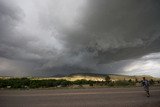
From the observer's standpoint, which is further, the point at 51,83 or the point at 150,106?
the point at 51,83

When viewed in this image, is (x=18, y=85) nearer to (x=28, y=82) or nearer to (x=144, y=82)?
(x=28, y=82)

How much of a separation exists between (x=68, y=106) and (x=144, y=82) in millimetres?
14403

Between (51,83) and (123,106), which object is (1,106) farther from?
(51,83)

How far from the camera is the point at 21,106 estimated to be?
2103 cm

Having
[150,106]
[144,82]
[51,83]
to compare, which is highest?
[51,83]

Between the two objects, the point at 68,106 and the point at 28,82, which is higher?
the point at 28,82

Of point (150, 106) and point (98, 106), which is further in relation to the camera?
point (98, 106)

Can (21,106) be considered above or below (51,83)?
below

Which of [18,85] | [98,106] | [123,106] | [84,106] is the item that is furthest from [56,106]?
[18,85]

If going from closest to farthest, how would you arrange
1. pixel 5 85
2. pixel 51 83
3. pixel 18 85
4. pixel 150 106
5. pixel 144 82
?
1. pixel 150 106
2. pixel 144 82
3. pixel 18 85
4. pixel 5 85
5. pixel 51 83

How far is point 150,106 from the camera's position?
59.8 feet

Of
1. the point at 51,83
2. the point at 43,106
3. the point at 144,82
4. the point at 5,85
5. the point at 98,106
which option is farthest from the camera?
the point at 51,83

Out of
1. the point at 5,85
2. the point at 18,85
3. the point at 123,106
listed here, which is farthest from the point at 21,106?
the point at 5,85

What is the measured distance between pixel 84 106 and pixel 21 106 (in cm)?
592
